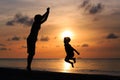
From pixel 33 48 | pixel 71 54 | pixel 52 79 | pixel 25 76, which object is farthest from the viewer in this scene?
pixel 71 54

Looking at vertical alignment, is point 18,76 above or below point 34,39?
below

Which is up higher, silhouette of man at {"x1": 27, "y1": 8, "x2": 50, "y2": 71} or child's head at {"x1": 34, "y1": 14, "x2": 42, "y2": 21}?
child's head at {"x1": 34, "y1": 14, "x2": 42, "y2": 21}

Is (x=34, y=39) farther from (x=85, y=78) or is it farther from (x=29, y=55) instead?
(x=85, y=78)

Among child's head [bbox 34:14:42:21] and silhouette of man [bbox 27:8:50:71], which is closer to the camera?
silhouette of man [bbox 27:8:50:71]

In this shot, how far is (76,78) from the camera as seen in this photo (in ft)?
44.8

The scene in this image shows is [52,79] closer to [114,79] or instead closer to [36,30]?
[114,79]

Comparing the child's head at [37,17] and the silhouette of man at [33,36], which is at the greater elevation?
the child's head at [37,17]

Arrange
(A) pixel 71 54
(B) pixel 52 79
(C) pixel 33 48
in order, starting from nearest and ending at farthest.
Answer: (B) pixel 52 79 → (C) pixel 33 48 → (A) pixel 71 54

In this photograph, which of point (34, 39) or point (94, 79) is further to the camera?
point (34, 39)

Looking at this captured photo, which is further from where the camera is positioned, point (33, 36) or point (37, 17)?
point (37, 17)

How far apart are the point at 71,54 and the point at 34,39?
546 centimetres

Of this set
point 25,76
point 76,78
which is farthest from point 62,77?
point 25,76

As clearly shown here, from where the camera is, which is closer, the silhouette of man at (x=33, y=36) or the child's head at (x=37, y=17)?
the silhouette of man at (x=33, y=36)

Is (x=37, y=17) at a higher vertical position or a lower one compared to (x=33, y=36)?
higher
